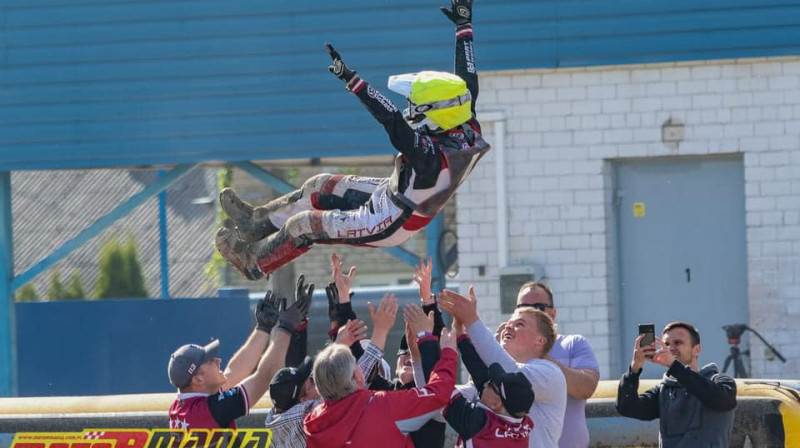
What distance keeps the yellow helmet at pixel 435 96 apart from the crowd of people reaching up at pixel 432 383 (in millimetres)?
888

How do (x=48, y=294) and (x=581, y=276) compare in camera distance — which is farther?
(x=48, y=294)

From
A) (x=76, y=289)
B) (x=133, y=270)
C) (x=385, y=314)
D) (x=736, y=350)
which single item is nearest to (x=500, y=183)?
(x=736, y=350)

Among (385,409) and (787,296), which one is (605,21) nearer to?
(787,296)

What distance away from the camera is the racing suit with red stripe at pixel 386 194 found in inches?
256

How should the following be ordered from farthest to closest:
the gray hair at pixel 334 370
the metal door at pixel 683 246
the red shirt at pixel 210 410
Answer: the metal door at pixel 683 246 → the red shirt at pixel 210 410 → the gray hair at pixel 334 370

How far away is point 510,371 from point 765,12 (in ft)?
25.7

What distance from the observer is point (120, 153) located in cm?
1357

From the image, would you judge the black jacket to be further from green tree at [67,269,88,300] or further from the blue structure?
green tree at [67,269,88,300]

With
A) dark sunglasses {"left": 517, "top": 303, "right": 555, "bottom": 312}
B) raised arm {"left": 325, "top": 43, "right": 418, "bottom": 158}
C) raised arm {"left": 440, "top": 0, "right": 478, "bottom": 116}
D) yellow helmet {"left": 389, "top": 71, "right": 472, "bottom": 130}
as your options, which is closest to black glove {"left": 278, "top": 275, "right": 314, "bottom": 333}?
raised arm {"left": 325, "top": 43, "right": 418, "bottom": 158}

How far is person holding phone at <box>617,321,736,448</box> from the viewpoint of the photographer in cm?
654

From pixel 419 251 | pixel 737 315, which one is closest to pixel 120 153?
pixel 737 315

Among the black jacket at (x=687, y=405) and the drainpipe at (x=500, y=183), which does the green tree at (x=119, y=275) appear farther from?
the black jacket at (x=687, y=405)

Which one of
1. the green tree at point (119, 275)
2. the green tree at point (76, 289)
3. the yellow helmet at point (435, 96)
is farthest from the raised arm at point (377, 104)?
the green tree at point (76, 289)

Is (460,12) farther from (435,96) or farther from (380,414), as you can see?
(380,414)
